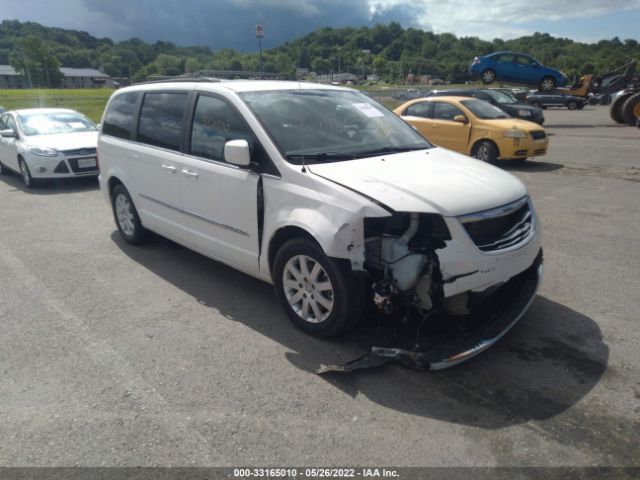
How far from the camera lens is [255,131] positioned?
388cm

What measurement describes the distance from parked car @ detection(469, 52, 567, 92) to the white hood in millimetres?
19379

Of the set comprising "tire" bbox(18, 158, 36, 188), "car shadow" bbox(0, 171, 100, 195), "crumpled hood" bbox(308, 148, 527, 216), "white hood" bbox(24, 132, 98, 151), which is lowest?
"car shadow" bbox(0, 171, 100, 195)

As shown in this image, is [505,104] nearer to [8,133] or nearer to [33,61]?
[8,133]

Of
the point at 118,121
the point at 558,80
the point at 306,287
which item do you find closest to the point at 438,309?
the point at 306,287

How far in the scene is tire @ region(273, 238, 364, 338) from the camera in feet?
10.9

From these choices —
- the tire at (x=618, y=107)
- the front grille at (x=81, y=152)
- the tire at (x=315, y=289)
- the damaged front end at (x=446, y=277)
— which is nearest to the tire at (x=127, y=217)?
the tire at (x=315, y=289)

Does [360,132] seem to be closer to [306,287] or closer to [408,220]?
[408,220]

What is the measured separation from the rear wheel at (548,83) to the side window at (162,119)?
79.2ft

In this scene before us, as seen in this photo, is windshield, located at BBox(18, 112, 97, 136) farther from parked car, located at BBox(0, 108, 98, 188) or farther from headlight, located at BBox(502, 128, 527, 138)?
headlight, located at BBox(502, 128, 527, 138)

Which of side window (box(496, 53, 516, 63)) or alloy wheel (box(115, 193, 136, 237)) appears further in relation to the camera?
side window (box(496, 53, 516, 63))

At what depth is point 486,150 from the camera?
11039 millimetres

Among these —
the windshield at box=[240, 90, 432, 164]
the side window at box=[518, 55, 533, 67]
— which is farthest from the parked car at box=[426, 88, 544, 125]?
the windshield at box=[240, 90, 432, 164]

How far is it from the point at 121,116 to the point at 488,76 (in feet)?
72.2

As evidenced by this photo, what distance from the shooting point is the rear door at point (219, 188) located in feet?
13.0
